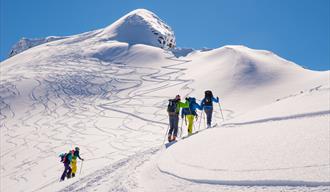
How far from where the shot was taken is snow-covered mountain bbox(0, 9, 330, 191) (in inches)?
346

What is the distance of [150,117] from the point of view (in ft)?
119

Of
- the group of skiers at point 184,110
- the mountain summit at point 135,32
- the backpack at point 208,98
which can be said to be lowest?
the group of skiers at point 184,110

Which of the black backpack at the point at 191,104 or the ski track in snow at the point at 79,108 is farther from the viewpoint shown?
the ski track in snow at the point at 79,108

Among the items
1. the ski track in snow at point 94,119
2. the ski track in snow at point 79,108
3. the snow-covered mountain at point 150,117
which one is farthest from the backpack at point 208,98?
the ski track in snow at point 79,108

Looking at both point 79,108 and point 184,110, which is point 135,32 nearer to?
point 79,108

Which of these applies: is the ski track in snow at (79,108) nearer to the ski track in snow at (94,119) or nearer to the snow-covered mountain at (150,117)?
the ski track in snow at (94,119)

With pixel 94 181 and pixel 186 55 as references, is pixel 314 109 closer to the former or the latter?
pixel 94 181

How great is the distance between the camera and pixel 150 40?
80.1 m

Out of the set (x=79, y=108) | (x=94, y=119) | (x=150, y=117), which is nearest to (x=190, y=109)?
(x=150, y=117)

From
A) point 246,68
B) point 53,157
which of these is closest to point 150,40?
point 246,68

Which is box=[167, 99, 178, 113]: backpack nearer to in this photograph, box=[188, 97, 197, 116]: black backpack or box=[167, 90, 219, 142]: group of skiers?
box=[167, 90, 219, 142]: group of skiers

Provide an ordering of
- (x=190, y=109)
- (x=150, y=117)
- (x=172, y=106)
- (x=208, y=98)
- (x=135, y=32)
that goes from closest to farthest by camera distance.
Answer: (x=172, y=106), (x=190, y=109), (x=208, y=98), (x=150, y=117), (x=135, y=32)

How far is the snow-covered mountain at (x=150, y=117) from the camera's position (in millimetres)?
8781

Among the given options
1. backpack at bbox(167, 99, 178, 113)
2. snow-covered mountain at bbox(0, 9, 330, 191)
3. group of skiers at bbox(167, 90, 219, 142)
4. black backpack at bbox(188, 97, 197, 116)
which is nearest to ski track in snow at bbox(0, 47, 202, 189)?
snow-covered mountain at bbox(0, 9, 330, 191)
